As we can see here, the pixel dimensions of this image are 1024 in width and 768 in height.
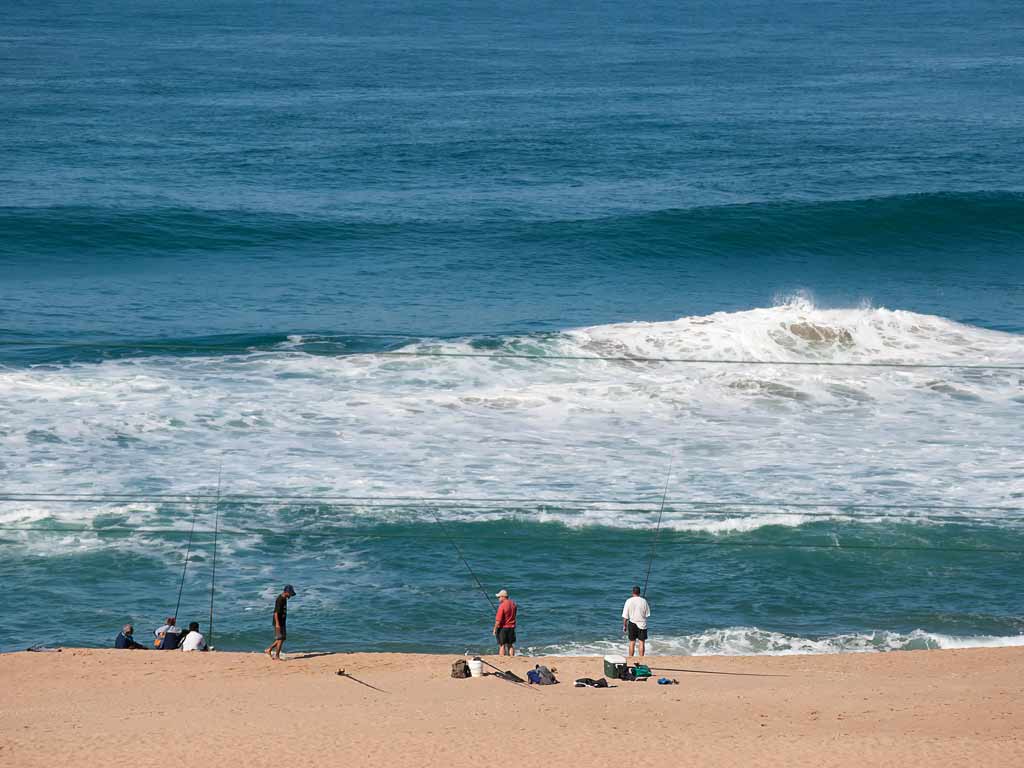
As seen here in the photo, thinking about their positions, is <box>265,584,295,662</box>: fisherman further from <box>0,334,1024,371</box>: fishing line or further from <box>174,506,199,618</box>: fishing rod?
<box>0,334,1024,371</box>: fishing line

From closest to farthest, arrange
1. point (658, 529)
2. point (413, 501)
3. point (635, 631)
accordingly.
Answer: point (635, 631) < point (658, 529) < point (413, 501)

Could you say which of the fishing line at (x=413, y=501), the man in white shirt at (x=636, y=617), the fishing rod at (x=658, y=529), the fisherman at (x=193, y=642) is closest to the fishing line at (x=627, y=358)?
the fishing rod at (x=658, y=529)

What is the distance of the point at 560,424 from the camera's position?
2917cm

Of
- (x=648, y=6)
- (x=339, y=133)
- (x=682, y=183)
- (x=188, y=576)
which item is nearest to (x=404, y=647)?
(x=188, y=576)

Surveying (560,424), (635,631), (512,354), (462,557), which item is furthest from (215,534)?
(512,354)

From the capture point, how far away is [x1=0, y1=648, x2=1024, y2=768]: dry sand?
14.3 m

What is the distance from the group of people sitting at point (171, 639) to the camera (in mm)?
18578

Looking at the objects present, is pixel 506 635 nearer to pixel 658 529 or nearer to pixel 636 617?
pixel 636 617

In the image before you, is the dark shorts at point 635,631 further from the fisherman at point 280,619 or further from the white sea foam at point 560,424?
the white sea foam at point 560,424

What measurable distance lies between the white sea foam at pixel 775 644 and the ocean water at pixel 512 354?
0.08 meters

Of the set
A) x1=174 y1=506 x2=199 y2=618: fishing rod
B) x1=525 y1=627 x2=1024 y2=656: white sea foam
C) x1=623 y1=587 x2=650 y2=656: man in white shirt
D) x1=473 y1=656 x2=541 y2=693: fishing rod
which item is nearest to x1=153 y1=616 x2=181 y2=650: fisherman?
x1=174 y1=506 x2=199 y2=618: fishing rod

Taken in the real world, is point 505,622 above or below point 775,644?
below

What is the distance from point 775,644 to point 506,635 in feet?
13.6

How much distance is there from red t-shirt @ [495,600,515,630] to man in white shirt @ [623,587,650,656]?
1584mm
